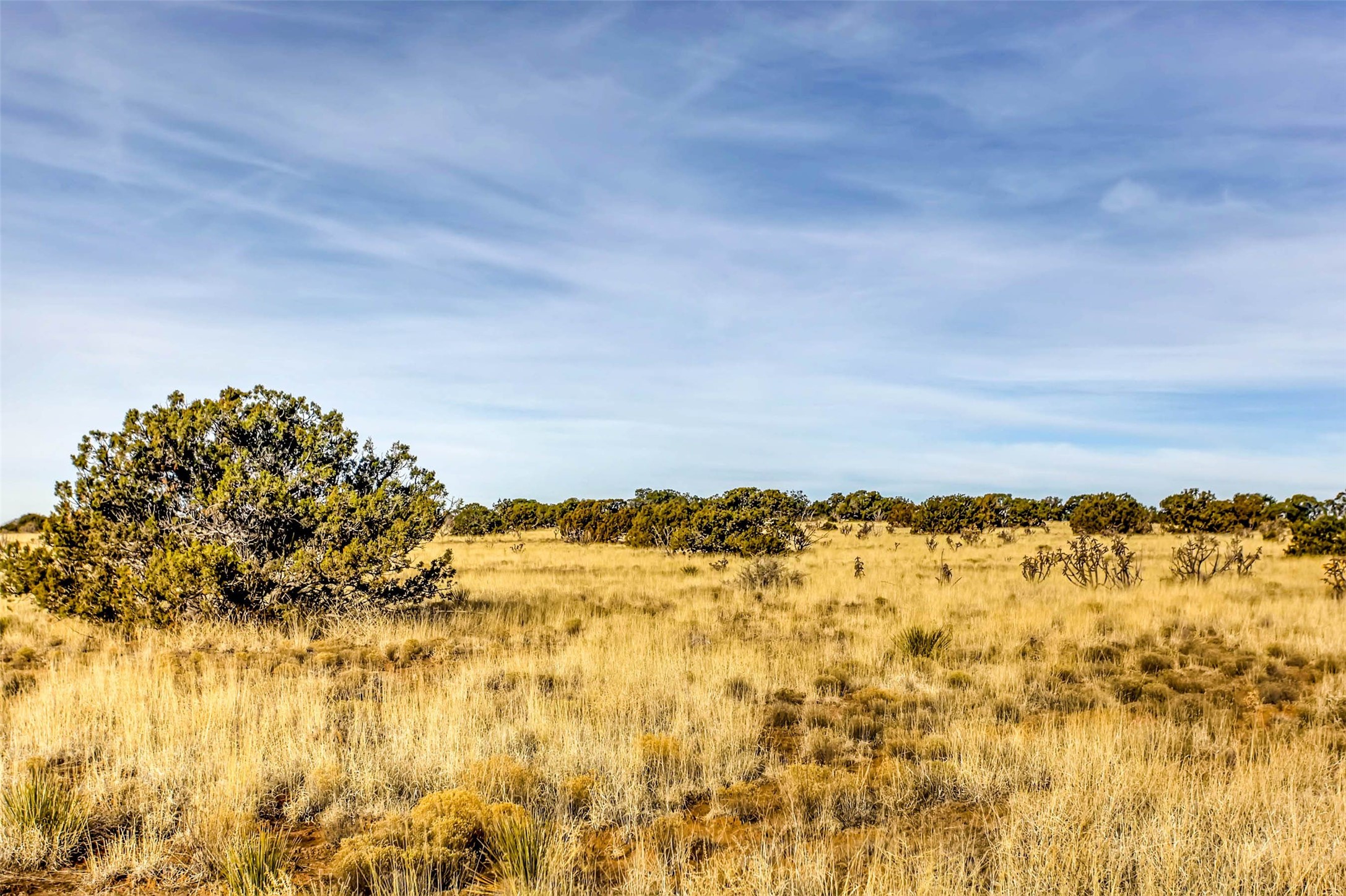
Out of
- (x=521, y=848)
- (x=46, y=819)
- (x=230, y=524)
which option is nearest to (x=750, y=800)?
(x=521, y=848)

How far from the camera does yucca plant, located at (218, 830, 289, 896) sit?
12.7 feet

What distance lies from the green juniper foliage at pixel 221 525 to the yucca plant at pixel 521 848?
8.40m

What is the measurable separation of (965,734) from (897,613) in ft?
27.7

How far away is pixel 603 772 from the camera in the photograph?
570 centimetres

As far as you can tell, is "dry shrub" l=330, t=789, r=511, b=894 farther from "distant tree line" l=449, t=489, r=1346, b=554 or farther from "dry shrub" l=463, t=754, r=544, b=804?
"distant tree line" l=449, t=489, r=1346, b=554

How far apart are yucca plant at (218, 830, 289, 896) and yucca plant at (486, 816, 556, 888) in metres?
1.08

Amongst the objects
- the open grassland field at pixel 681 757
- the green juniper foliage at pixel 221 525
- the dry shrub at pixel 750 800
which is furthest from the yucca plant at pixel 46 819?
the green juniper foliage at pixel 221 525

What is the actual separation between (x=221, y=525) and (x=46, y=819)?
7.86m

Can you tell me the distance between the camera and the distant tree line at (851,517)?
28.4 meters

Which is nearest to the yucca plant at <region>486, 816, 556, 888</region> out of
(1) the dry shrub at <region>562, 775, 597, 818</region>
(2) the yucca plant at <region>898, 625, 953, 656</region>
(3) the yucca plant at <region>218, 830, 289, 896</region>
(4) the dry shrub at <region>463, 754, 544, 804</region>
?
(1) the dry shrub at <region>562, 775, 597, 818</region>

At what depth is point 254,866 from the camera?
404 cm

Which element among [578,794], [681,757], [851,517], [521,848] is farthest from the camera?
[851,517]

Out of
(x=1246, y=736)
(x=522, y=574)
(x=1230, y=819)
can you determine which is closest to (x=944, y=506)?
(x=522, y=574)

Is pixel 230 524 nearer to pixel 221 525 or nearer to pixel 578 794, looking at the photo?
pixel 221 525
